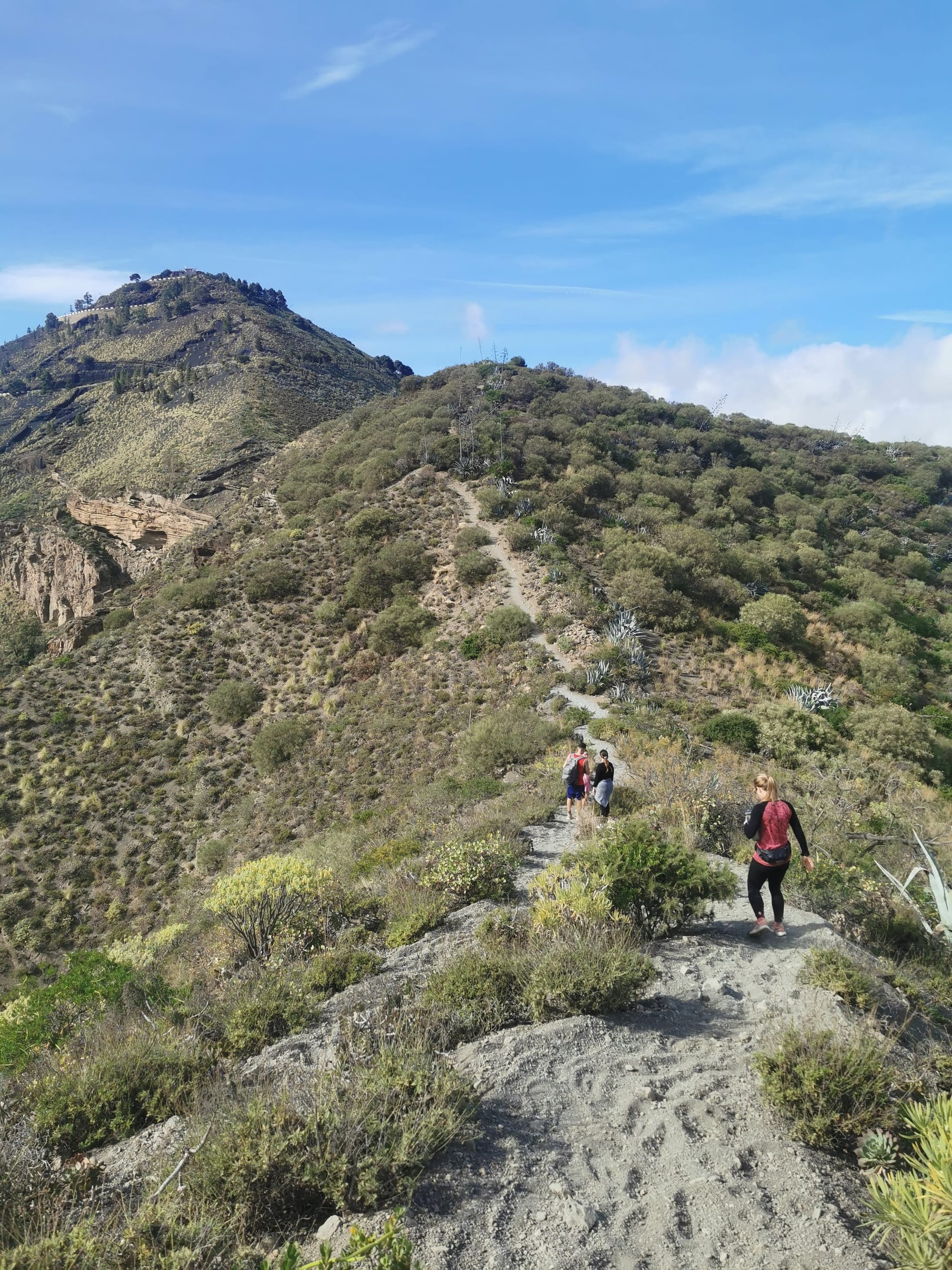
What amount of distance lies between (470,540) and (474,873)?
2034 centimetres

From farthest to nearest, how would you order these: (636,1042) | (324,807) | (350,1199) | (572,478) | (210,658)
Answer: (572,478) < (210,658) < (324,807) < (636,1042) < (350,1199)

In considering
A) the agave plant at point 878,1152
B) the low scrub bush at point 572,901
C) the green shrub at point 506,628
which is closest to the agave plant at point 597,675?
the green shrub at point 506,628

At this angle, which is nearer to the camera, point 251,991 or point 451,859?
point 251,991

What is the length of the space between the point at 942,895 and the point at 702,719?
12.7 m

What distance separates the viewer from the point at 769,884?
239 inches

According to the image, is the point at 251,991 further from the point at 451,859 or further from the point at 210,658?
the point at 210,658

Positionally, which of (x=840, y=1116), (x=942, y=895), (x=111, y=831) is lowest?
(x=111, y=831)

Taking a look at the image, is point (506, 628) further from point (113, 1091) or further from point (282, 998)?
point (113, 1091)

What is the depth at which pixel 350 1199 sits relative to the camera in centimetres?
302

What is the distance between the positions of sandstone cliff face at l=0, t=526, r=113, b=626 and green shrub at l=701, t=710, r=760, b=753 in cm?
4247

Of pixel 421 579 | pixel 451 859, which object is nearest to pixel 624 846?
pixel 451 859

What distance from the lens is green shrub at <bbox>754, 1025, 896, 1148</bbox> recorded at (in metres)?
3.53

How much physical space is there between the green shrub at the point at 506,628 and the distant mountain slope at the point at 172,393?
107ft

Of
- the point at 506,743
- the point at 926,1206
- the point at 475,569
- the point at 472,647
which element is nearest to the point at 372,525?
the point at 475,569
